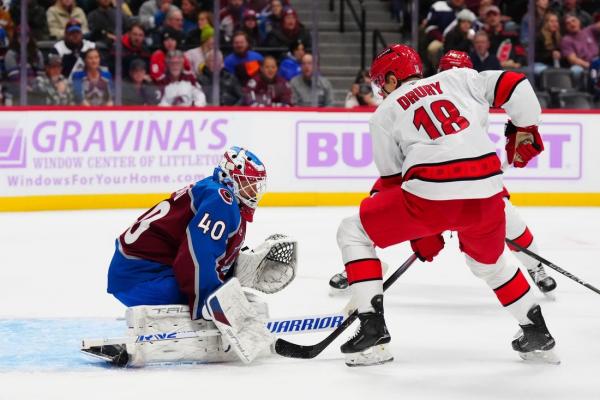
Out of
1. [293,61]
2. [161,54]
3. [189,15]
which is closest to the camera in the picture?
[161,54]

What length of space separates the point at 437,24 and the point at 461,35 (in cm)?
23

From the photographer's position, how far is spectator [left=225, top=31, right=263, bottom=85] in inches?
366

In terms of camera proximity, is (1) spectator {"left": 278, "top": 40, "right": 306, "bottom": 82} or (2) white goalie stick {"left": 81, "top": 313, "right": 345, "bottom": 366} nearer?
(2) white goalie stick {"left": 81, "top": 313, "right": 345, "bottom": 366}

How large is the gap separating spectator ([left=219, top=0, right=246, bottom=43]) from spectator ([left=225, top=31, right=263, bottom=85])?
0.19 ft

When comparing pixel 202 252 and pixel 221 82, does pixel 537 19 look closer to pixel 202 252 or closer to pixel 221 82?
pixel 221 82

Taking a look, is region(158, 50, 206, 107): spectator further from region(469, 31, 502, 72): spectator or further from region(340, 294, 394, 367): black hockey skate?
region(340, 294, 394, 367): black hockey skate

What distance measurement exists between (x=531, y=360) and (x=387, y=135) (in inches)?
37.1

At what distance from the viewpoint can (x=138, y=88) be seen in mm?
8977

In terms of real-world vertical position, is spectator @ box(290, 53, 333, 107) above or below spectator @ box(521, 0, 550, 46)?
below

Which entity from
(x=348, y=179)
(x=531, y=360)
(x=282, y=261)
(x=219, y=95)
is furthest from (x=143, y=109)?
(x=531, y=360)

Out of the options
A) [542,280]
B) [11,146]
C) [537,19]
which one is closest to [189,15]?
[11,146]

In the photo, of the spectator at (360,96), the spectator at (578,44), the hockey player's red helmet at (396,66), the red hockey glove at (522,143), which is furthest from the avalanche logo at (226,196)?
the spectator at (578,44)

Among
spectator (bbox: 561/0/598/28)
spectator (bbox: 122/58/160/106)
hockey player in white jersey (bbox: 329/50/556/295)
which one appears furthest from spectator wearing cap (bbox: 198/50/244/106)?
hockey player in white jersey (bbox: 329/50/556/295)

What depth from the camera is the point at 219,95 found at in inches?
360
